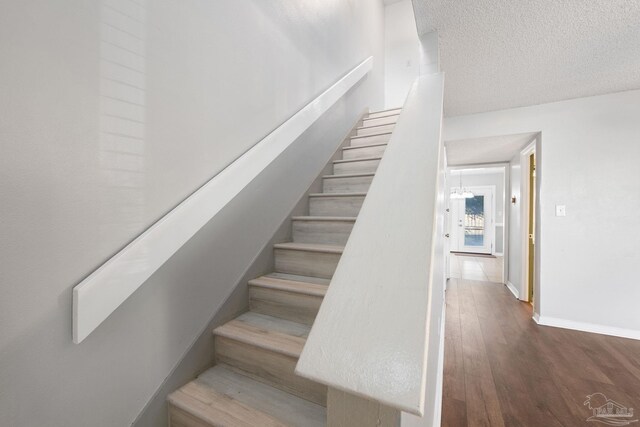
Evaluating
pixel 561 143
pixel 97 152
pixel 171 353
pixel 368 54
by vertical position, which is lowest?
pixel 171 353

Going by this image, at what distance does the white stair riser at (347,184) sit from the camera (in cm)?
213

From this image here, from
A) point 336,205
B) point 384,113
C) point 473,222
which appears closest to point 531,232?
point 384,113

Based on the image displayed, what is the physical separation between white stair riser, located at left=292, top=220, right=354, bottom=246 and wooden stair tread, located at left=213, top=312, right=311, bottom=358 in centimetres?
59

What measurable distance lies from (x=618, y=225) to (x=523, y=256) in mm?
1182

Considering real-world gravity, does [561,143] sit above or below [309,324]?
above

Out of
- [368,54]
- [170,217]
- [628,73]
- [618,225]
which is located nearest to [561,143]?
[628,73]

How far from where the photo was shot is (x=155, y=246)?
3.05ft

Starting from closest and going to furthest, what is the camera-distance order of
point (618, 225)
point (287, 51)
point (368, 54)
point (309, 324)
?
point (309, 324), point (287, 51), point (618, 225), point (368, 54)

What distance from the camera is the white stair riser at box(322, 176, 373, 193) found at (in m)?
2.13

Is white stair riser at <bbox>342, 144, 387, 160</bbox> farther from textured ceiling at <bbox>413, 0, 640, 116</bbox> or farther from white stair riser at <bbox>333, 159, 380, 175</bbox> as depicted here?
textured ceiling at <bbox>413, 0, 640, 116</bbox>

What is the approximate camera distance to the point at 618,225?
261 centimetres

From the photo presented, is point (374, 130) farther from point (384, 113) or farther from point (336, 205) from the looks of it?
point (336, 205)

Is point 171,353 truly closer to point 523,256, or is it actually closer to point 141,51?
point 141,51

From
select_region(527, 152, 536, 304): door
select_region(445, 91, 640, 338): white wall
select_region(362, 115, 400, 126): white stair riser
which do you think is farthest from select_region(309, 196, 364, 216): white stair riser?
select_region(527, 152, 536, 304): door
